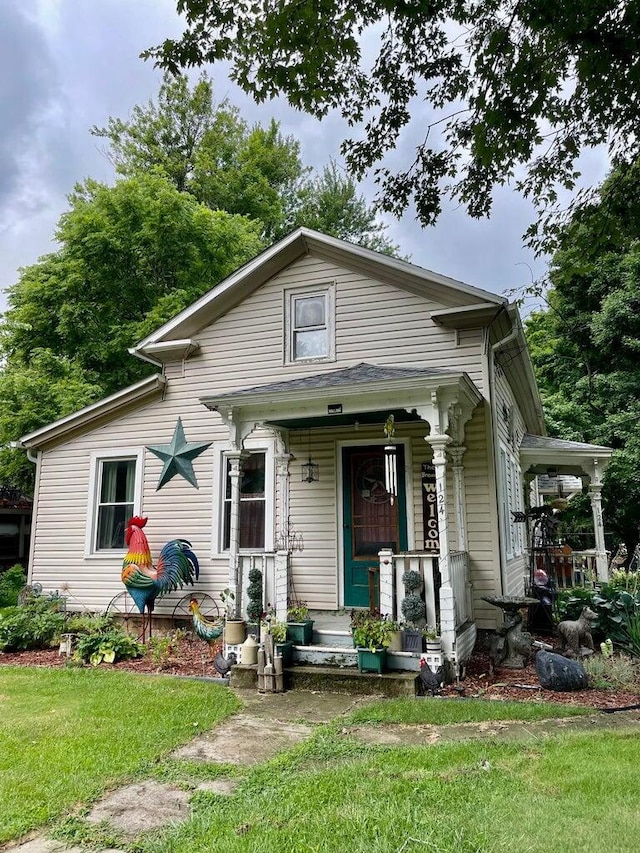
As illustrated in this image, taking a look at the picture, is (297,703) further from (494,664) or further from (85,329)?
(85,329)

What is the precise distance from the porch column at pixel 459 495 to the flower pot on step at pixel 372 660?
6.64 feet

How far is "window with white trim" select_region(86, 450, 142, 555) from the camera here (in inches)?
397

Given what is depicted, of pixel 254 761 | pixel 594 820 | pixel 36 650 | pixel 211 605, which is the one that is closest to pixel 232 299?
pixel 211 605

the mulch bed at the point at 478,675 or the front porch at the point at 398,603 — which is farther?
the front porch at the point at 398,603

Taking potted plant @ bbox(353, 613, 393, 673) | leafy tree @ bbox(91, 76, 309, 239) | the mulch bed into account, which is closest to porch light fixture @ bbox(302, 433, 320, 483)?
the mulch bed

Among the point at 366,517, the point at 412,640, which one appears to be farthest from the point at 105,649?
the point at 412,640

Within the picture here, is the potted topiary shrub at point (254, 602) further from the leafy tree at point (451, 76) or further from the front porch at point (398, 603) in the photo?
the leafy tree at point (451, 76)

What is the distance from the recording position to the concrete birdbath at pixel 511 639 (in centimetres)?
699

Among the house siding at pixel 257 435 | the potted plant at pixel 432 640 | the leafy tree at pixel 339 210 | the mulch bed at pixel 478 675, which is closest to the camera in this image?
the mulch bed at pixel 478 675

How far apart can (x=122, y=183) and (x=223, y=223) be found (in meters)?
3.15

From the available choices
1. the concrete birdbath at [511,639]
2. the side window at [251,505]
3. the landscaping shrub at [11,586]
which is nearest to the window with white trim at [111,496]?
the side window at [251,505]

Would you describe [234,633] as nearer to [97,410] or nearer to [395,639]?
[395,639]

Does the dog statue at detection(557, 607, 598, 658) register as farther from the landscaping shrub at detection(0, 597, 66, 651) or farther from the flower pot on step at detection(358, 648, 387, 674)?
the landscaping shrub at detection(0, 597, 66, 651)

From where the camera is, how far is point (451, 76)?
6074 mm
